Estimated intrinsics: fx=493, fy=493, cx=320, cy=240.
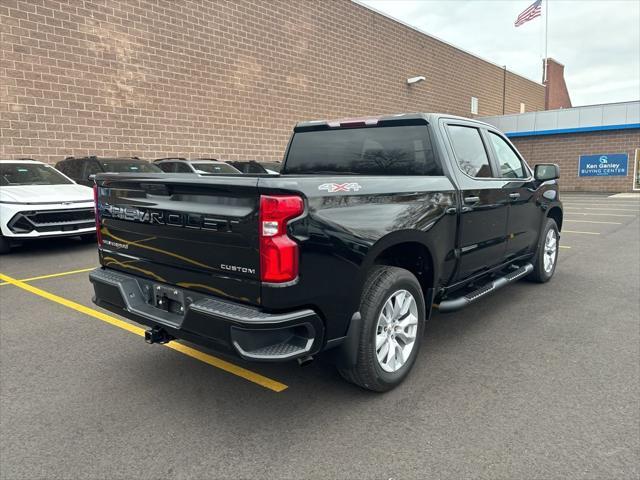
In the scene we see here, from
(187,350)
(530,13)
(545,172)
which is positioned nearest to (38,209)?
(187,350)

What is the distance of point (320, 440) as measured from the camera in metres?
2.80

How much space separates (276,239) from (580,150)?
25951mm

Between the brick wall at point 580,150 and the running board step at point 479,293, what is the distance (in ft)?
71.3

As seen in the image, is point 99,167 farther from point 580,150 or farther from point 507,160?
point 580,150

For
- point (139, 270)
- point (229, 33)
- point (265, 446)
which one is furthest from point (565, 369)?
point (229, 33)

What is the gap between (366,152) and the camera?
13.9 feet

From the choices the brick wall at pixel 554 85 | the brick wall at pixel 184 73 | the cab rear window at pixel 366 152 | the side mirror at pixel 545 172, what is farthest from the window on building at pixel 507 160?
the brick wall at pixel 554 85

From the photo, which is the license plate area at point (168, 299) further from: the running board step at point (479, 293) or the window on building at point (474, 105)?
the window on building at point (474, 105)

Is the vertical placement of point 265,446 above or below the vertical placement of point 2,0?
below

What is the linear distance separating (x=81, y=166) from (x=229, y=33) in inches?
337

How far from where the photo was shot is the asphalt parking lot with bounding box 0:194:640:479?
8.46ft

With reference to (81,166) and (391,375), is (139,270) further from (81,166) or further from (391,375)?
(81,166)

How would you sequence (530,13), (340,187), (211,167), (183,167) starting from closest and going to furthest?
(340,187), (183,167), (211,167), (530,13)

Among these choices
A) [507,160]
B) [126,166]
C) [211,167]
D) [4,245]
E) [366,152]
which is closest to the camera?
[366,152]
